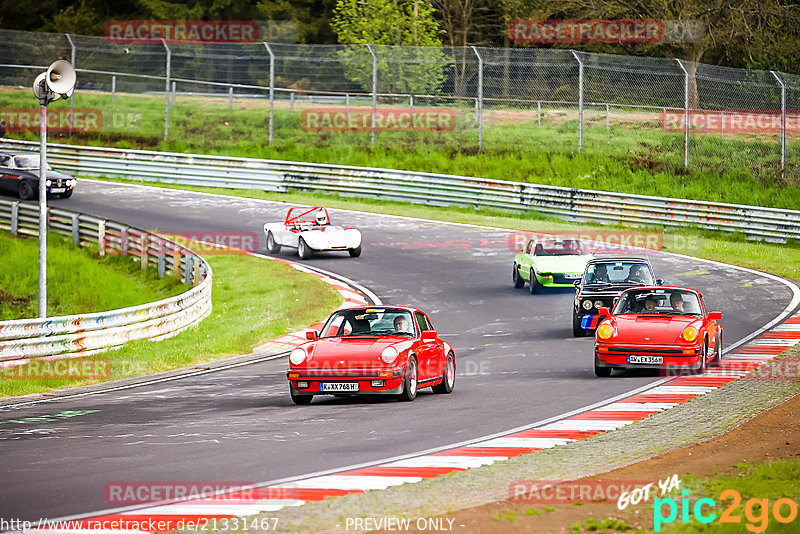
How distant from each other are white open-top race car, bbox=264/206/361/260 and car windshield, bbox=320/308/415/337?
13.3 metres

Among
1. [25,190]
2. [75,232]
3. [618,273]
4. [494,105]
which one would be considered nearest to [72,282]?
[75,232]

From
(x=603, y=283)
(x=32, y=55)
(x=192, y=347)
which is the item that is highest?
(x=32, y=55)

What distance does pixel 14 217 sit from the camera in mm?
32281

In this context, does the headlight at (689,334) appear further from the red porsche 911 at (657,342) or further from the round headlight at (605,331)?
the round headlight at (605,331)

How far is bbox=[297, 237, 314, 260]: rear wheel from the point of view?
2817cm

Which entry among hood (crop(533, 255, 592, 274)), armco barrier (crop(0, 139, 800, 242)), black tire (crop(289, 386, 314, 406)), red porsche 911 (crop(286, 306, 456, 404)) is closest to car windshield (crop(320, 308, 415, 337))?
red porsche 911 (crop(286, 306, 456, 404))

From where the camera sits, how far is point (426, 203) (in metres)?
36.1

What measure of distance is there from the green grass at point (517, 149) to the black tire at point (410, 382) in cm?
2128

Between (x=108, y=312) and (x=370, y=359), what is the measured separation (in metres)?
6.63

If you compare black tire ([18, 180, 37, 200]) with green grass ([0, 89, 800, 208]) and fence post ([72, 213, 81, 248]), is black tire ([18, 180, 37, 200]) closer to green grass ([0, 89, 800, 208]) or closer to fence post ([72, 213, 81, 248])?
fence post ([72, 213, 81, 248])

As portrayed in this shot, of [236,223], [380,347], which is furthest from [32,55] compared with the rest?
[380,347]

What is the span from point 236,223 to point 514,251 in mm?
8643

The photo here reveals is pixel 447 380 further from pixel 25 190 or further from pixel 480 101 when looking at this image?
pixel 25 190

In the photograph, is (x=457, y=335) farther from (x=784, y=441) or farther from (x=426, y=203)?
(x=426, y=203)
